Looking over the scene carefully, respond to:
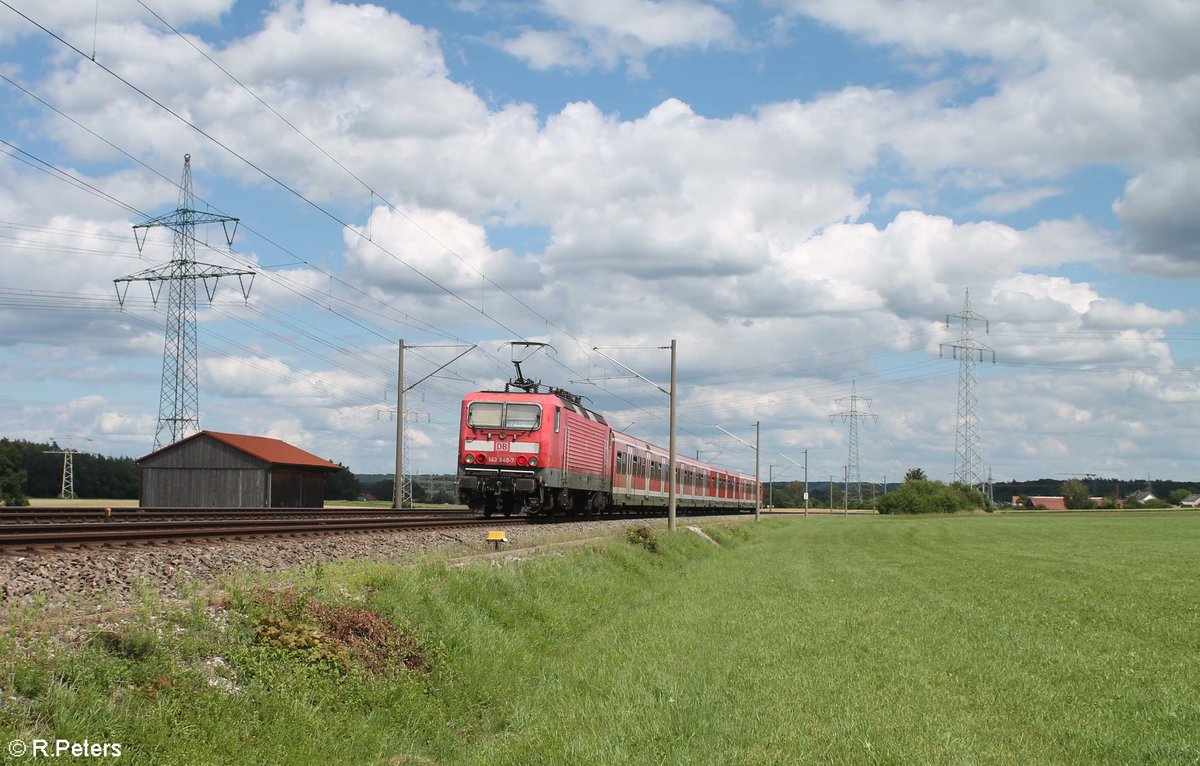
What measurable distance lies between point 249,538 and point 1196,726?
1525cm

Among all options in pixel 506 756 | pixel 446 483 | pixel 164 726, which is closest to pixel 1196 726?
pixel 506 756

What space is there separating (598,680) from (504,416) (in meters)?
22.0

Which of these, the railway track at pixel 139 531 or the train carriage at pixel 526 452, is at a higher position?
the train carriage at pixel 526 452

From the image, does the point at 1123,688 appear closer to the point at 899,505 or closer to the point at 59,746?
the point at 59,746

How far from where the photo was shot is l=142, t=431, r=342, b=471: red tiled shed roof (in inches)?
1914

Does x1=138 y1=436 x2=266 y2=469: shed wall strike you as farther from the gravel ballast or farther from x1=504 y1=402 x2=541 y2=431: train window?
the gravel ballast

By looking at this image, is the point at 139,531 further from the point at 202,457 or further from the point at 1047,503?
the point at 1047,503

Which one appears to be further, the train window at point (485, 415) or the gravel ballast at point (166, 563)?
the train window at point (485, 415)

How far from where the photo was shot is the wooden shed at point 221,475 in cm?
4859

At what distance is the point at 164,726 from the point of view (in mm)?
6977

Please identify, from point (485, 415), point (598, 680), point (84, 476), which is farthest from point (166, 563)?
point (84, 476)

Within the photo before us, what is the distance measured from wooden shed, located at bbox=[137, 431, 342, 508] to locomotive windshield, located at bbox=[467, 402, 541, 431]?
18865mm

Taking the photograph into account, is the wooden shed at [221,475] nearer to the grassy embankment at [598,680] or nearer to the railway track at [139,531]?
the railway track at [139,531]

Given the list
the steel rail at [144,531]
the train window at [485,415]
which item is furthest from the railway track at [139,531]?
the train window at [485,415]
